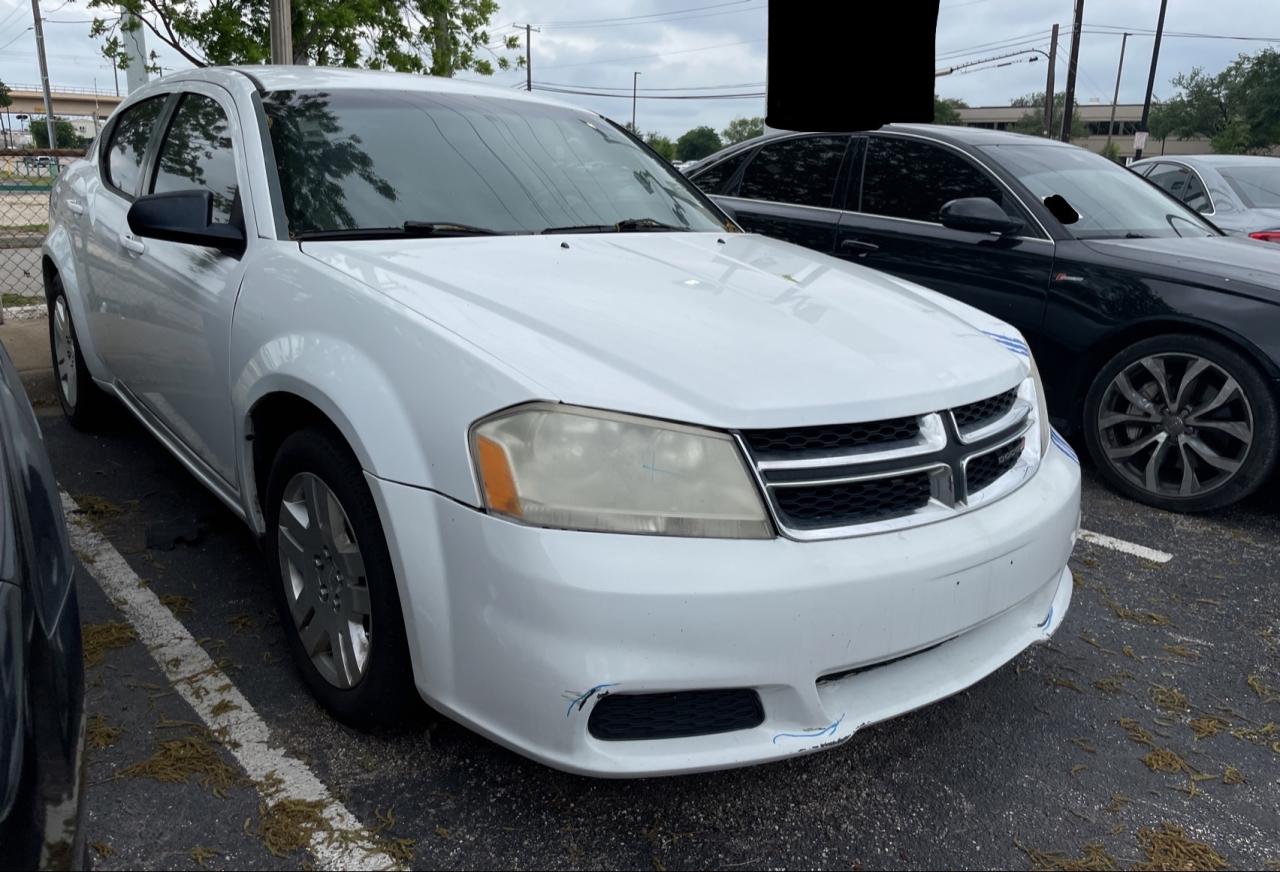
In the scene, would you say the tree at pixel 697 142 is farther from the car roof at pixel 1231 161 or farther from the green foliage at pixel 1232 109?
the car roof at pixel 1231 161

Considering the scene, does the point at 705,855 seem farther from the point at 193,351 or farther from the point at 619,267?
the point at 193,351

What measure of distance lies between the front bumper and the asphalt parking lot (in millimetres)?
317

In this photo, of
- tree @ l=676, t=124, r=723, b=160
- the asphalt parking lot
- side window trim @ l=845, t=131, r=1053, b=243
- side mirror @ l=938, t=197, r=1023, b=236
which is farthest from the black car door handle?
tree @ l=676, t=124, r=723, b=160

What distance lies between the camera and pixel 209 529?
3.59 m

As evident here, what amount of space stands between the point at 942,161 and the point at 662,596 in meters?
3.97

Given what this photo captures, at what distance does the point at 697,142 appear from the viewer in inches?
2889

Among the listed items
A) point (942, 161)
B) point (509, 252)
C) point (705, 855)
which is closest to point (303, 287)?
point (509, 252)

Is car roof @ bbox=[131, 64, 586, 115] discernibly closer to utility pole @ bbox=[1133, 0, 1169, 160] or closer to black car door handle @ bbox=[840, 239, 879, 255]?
black car door handle @ bbox=[840, 239, 879, 255]

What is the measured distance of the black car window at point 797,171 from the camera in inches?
212

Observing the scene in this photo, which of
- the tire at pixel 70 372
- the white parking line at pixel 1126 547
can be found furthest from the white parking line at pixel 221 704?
the white parking line at pixel 1126 547

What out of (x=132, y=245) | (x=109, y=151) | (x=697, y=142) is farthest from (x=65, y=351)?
(x=697, y=142)

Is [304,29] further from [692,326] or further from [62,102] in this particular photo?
[62,102]

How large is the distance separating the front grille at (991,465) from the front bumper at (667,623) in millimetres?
141

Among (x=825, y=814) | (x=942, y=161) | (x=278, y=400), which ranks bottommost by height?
(x=825, y=814)
